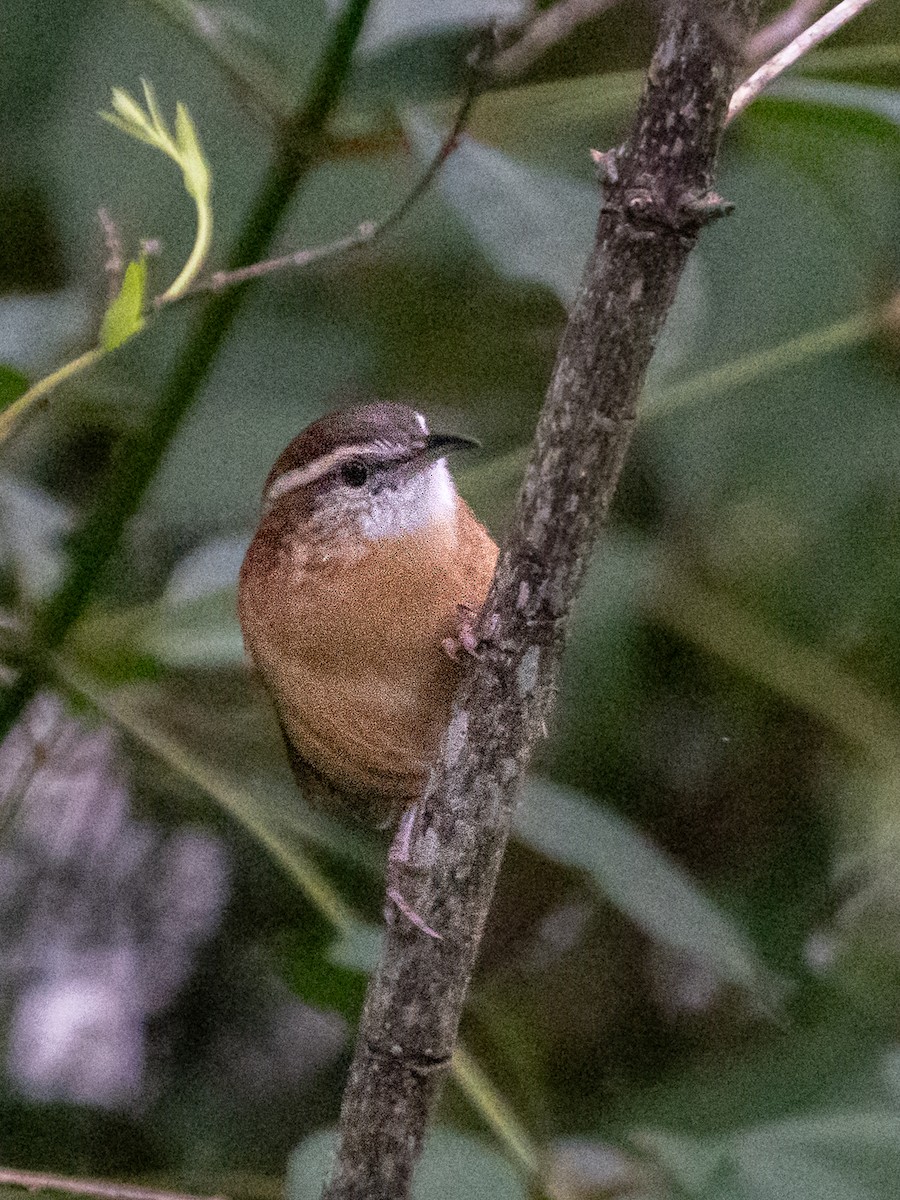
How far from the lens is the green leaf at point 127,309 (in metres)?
1.76

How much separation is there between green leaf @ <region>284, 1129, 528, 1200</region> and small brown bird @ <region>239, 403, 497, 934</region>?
1.68 feet

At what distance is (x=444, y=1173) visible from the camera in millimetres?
A: 1779

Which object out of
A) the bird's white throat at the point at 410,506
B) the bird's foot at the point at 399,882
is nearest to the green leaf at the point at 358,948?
the bird's foot at the point at 399,882

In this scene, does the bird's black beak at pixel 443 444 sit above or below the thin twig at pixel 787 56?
below

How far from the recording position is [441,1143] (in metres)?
1.83

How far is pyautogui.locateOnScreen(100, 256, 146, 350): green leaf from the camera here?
1.76 meters

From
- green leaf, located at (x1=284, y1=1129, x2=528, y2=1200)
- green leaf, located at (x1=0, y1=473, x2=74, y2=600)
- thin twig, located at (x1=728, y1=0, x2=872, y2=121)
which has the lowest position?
green leaf, located at (x1=284, y1=1129, x2=528, y2=1200)

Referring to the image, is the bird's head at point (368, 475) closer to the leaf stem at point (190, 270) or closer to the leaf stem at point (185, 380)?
the leaf stem at point (185, 380)

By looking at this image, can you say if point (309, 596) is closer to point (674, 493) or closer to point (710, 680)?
point (674, 493)

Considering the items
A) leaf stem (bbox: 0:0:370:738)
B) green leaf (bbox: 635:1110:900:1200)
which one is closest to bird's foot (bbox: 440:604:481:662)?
leaf stem (bbox: 0:0:370:738)

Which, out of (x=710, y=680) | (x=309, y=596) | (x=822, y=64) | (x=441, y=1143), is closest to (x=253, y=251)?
(x=309, y=596)

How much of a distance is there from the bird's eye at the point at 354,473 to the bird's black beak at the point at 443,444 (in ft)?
0.39

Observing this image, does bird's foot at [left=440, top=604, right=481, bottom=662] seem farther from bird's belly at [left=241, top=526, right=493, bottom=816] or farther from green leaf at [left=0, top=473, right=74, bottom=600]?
green leaf at [left=0, top=473, right=74, bottom=600]

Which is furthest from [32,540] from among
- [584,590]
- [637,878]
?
A: [637,878]
